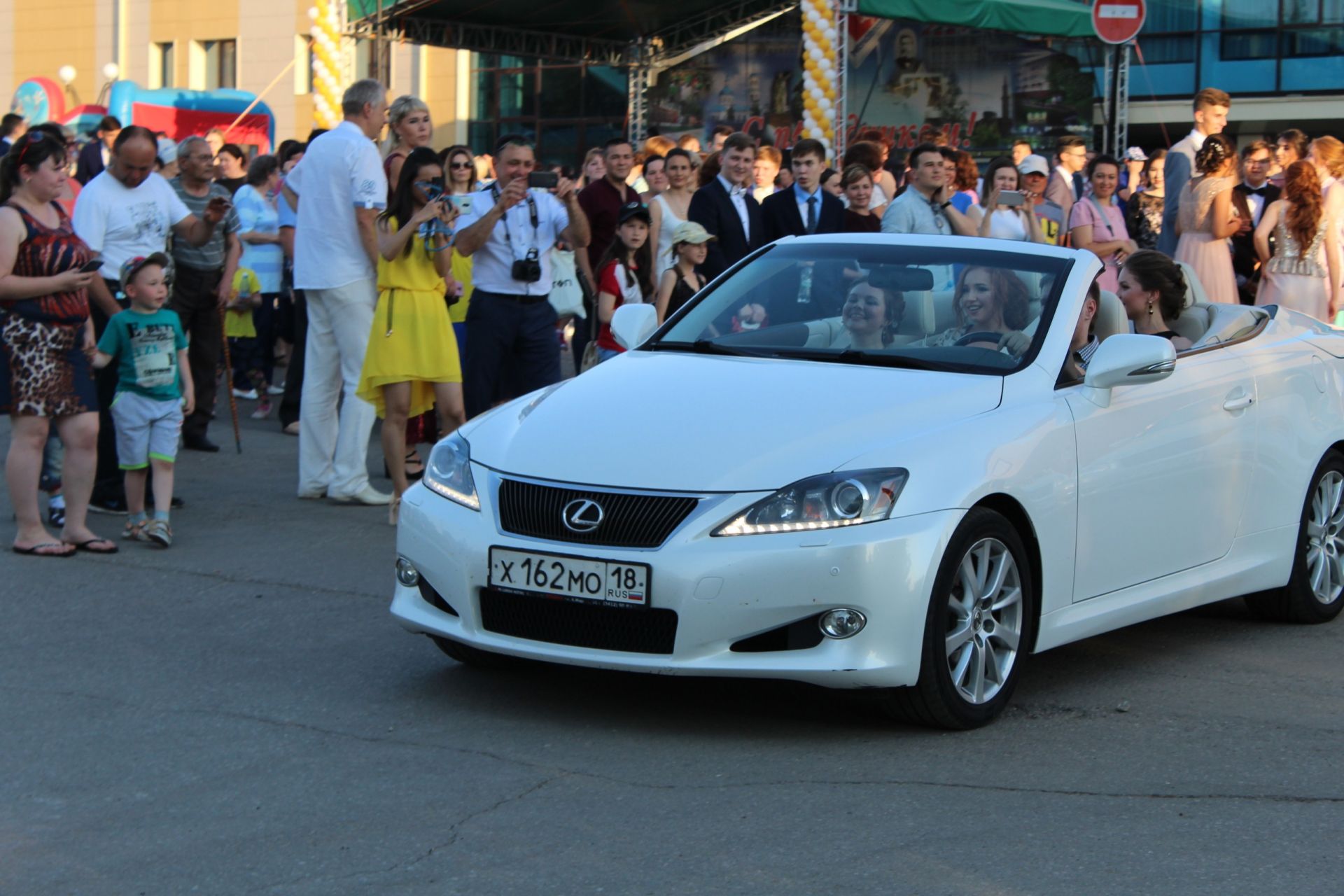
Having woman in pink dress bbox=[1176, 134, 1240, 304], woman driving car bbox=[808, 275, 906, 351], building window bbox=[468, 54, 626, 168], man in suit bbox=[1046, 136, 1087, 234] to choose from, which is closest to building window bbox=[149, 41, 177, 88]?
building window bbox=[468, 54, 626, 168]

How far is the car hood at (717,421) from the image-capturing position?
531cm

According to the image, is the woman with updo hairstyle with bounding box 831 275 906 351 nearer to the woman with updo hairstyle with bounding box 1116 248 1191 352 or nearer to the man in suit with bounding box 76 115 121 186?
the woman with updo hairstyle with bounding box 1116 248 1191 352

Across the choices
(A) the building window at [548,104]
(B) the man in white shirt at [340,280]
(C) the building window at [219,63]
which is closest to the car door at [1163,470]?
(B) the man in white shirt at [340,280]

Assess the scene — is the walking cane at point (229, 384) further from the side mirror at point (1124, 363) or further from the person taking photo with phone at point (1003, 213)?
the side mirror at point (1124, 363)

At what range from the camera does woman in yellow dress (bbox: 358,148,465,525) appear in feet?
29.7

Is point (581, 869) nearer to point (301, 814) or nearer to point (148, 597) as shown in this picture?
point (301, 814)

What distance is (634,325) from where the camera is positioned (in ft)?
22.2

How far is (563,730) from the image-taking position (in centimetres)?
543

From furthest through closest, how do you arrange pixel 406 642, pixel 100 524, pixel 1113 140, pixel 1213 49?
pixel 1213 49
pixel 1113 140
pixel 100 524
pixel 406 642

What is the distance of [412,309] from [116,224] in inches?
76.6

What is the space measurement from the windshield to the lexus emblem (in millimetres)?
1217

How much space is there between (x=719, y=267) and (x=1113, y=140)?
28.6 ft

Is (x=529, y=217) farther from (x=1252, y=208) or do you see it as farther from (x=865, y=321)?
(x=1252, y=208)

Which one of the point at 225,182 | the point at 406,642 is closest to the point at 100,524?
the point at 406,642
